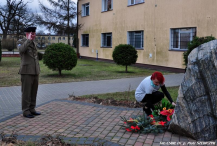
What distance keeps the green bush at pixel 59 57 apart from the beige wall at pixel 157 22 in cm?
632

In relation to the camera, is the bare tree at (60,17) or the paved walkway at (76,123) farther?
the bare tree at (60,17)

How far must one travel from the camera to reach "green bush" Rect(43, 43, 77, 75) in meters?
13.0

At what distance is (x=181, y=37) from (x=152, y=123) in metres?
11.7

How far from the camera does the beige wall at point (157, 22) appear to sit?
14.1m

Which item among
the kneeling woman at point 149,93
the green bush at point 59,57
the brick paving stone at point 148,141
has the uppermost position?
the green bush at point 59,57

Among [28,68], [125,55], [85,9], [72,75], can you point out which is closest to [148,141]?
[28,68]

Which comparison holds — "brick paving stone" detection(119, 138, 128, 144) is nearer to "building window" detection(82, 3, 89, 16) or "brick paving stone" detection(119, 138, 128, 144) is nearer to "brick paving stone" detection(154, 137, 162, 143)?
"brick paving stone" detection(154, 137, 162, 143)

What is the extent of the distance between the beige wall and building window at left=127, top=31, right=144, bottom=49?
34cm

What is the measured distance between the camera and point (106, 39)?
2439cm

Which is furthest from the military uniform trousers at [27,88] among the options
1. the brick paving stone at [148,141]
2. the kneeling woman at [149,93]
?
the brick paving stone at [148,141]

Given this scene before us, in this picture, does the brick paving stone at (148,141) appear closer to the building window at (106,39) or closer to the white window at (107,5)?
the building window at (106,39)

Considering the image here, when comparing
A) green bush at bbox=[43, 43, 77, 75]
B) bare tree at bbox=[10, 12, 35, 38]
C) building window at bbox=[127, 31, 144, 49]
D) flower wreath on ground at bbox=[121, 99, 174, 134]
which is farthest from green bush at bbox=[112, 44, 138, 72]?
bare tree at bbox=[10, 12, 35, 38]

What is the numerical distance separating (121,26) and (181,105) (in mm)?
17522

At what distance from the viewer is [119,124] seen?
5375 millimetres
